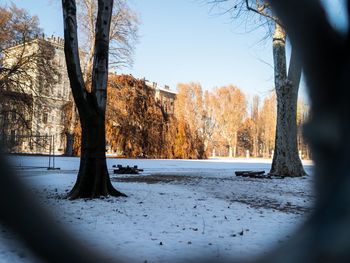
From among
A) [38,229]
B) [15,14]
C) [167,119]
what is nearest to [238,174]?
[15,14]

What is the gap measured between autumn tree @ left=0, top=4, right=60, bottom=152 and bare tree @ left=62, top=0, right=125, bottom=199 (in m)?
11.4

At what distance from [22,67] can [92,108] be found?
15360 millimetres

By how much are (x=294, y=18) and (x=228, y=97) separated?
6445cm

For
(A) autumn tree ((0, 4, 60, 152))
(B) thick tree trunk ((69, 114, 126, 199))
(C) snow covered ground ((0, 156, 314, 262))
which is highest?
(A) autumn tree ((0, 4, 60, 152))

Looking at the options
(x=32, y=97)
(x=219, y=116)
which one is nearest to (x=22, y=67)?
(x=32, y=97)

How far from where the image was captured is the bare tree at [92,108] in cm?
655

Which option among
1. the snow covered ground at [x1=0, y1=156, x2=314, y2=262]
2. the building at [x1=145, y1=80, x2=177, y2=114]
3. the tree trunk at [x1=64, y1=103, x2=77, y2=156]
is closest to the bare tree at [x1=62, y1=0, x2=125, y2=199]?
the snow covered ground at [x1=0, y1=156, x2=314, y2=262]

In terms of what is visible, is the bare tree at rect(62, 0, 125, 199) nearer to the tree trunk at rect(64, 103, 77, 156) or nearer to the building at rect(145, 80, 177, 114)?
the tree trunk at rect(64, 103, 77, 156)

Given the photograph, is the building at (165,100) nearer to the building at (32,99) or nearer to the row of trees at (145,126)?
the row of trees at (145,126)

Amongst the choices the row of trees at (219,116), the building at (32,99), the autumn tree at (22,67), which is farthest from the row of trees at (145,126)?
the row of trees at (219,116)

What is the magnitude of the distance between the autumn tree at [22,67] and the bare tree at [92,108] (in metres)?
11.4

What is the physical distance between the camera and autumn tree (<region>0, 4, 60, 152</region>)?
1789cm

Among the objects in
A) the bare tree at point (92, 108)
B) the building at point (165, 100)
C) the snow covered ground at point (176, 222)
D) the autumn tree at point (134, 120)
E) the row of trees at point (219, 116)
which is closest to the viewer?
the snow covered ground at point (176, 222)

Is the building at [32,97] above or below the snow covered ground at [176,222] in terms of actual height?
above
